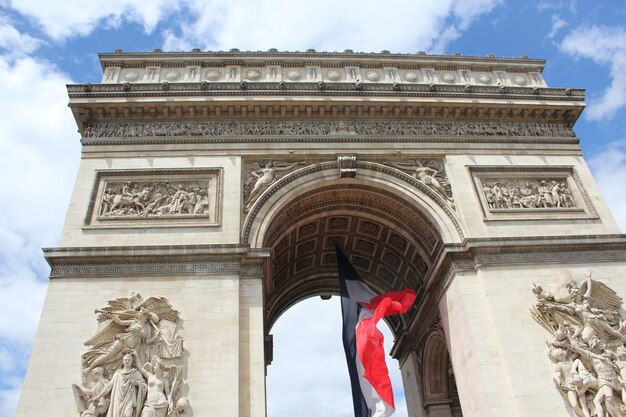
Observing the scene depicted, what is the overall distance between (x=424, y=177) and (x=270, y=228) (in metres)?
4.83

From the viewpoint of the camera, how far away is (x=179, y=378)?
11.6 metres

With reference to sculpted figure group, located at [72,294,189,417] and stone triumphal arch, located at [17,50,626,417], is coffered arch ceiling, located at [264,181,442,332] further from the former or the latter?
sculpted figure group, located at [72,294,189,417]

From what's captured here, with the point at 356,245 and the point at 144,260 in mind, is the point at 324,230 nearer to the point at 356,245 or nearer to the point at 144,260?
the point at 356,245

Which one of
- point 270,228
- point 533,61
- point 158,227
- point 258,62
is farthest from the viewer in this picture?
point 533,61

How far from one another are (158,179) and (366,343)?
24.5ft

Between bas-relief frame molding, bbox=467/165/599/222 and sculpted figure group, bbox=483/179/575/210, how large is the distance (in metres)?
0.14

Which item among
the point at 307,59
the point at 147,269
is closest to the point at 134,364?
the point at 147,269

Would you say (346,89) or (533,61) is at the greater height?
(533,61)

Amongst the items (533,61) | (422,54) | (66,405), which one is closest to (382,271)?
(422,54)

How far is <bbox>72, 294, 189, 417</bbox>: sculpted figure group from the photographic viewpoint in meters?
11.0

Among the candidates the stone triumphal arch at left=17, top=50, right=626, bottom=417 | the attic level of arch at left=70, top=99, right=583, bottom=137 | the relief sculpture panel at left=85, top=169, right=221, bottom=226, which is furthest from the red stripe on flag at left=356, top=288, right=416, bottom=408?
the attic level of arch at left=70, top=99, right=583, bottom=137

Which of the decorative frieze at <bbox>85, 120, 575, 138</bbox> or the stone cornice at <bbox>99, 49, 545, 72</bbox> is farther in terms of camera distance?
the stone cornice at <bbox>99, 49, 545, 72</bbox>

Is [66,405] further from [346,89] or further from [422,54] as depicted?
[422,54]

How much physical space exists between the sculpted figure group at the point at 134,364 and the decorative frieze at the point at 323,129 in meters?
5.74
